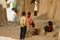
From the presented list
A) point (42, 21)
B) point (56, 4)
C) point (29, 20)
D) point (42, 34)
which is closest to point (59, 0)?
point (56, 4)

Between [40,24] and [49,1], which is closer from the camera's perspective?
[40,24]

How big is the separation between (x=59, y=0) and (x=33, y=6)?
4851 millimetres

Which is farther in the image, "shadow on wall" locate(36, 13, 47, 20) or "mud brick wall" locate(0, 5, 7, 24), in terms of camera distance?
"mud brick wall" locate(0, 5, 7, 24)

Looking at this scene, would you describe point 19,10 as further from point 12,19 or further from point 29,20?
point 29,20

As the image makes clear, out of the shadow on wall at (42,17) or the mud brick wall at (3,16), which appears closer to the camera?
the shadow on wall at (42,17)

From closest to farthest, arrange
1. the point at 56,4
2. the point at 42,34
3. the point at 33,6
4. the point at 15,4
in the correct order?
the point at 42,34 → the point at 56,4 → the point at 15,4 → the point at 33,6

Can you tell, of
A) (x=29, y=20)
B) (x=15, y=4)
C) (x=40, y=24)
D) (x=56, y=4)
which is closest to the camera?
(x=29, y=20)

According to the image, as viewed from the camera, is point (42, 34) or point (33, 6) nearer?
point (42, 34)

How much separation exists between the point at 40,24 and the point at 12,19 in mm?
4668

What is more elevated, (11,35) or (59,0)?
(59,0)

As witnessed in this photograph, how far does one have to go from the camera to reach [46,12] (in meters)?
19.7

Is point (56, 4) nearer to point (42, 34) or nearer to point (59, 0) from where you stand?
point (59, 0)

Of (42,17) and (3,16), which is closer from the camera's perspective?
(42,17)

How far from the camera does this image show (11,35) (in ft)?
53.1
